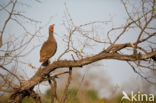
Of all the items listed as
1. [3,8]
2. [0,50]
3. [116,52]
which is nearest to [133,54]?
[116,52]

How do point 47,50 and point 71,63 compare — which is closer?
point 71,63

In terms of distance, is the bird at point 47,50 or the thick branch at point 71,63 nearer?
the thick branch at point 71,63

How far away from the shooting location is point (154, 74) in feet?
13.0

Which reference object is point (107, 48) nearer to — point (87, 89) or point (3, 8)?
point (3, 8)

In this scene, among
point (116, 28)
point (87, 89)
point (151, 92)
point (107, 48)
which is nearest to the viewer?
point (107, 48)

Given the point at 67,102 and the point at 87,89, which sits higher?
the point at 67,102

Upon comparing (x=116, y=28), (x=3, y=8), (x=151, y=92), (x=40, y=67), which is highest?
(x=3, y=8)

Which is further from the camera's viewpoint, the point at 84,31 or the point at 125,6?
the point at 84,31

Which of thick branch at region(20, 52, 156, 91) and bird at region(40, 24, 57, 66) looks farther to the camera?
bird at region(40, 24, 57, 66)

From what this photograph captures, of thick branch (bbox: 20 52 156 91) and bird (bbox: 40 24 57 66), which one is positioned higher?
bird (bbox: 40 24 57 66)

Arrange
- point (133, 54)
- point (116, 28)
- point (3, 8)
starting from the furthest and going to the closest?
1. point (3, 8)
2. point (116, 28)
3. point (133, 54)

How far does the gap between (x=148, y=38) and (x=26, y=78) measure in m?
2.67

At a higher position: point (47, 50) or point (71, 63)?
point (47, 50)

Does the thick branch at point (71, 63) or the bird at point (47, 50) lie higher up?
the bird at point (47, 50)
